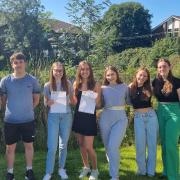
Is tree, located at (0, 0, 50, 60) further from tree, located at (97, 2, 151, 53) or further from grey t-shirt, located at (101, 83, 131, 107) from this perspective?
grey t-shirt, located at (101, 83, 131, 107)

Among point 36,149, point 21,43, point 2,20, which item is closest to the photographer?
point 36,149

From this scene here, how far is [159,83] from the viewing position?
653 cm

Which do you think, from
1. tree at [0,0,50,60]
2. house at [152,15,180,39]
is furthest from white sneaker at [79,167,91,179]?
house at [152,15,180,39]

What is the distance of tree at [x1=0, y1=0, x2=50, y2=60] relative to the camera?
42.9 metres

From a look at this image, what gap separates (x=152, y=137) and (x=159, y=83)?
0.93 metres

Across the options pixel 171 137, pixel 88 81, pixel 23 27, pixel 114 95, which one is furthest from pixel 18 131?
pixel 23 27

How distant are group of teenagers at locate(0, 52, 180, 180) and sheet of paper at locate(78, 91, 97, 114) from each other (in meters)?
0.02

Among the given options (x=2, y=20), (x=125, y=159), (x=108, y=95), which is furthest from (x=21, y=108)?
(x=2, y=20)

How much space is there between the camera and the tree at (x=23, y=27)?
42.9m

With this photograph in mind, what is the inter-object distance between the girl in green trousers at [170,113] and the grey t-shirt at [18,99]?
2.06 meters

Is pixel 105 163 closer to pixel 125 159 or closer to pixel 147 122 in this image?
pixel 125 159

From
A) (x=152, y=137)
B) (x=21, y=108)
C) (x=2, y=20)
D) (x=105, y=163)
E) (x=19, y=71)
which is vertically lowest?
(x=105, y=163)

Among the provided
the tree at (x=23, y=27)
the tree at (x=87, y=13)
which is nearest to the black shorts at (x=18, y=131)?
the tree at (x=87, y=13)

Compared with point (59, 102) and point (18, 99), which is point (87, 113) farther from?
point (18, 99)
